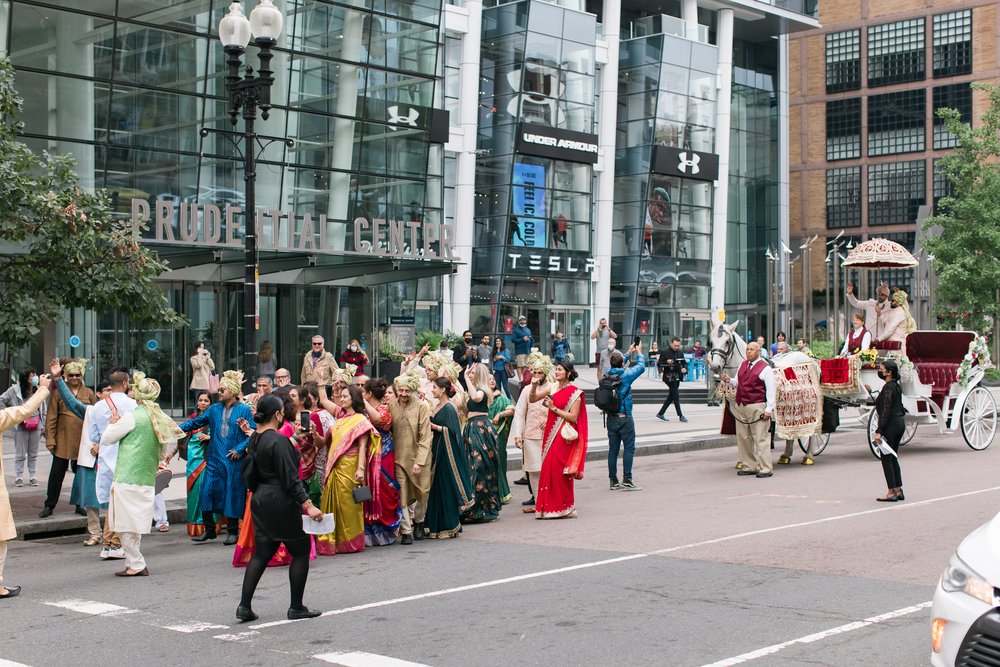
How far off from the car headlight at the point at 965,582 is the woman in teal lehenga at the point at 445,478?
7.07 m

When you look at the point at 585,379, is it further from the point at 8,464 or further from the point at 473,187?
the point at 8,464

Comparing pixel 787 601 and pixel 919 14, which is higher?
pixel 919 14

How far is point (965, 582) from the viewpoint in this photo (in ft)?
18.7

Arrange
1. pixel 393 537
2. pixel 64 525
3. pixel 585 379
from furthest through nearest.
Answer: pixel 585 379
pixel 64 525
pixel 393 537

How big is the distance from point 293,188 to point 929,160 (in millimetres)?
47324

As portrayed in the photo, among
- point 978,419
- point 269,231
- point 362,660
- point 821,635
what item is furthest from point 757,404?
point 269,231

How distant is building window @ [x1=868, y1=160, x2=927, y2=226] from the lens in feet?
220

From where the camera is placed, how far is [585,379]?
4169 cm

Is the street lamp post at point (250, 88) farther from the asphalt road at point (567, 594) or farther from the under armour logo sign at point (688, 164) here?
the under armour logo sign at point (688, 164)

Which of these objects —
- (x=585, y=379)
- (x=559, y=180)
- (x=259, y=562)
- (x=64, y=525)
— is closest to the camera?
(x=259, y=562)

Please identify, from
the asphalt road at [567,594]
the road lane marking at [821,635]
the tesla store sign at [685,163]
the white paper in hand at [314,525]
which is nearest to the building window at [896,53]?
the tesla store sign at [685,163]

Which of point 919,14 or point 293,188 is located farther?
point 919,14

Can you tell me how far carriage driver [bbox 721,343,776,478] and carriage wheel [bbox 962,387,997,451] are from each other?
468cm

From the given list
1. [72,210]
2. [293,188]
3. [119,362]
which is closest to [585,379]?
[293,188]
